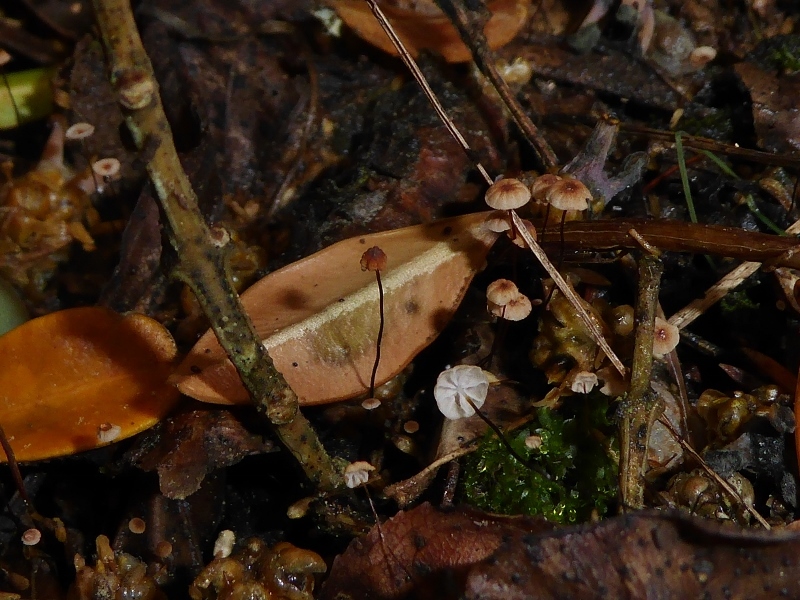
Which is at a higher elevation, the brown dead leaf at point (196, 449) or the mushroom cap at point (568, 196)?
the mushroom cap at point (568, 196)

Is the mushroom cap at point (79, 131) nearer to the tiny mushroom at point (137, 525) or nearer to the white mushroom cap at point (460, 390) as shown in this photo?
the tiny mushroom at point (137, 525)

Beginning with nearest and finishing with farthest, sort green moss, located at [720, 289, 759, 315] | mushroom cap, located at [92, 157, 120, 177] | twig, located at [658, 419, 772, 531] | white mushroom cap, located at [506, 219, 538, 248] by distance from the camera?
twig, located at [658, 419, 772, 531]
white mushroom cap, located at [506, 219, 538, 248]
green moss, located at [720, 289, 759, 315]
mushroom cap, located at [92, 157, 120, 177]

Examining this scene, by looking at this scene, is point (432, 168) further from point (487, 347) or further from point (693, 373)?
point (693, 373)

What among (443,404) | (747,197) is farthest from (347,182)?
(747,197)

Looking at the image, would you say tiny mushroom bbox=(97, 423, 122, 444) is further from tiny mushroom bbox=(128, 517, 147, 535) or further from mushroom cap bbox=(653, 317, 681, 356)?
mushroom cap bbox=(653, 317, 681, 356)

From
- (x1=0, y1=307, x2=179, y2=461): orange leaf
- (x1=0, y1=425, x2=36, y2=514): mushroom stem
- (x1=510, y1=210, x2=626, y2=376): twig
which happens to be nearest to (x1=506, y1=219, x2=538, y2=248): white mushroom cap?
(x1=510, y1=210, x2=626, y2=376): twig

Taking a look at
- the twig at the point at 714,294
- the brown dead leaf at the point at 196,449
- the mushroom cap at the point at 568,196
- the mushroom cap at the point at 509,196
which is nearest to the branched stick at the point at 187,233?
the brown dead leaf at the point at 196,449

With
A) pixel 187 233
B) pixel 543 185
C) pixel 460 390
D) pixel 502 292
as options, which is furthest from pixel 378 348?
pixel 187 233
